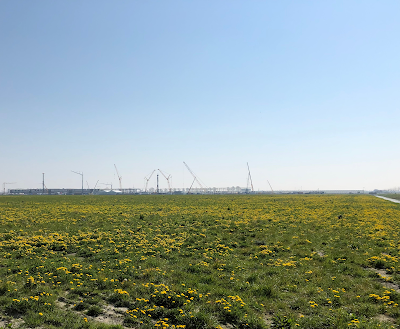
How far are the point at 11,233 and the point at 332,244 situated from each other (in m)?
26.5

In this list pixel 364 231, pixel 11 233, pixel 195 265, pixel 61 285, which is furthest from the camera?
pixel 364 231

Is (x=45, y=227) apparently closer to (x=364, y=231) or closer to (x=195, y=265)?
(x=195, y=265)

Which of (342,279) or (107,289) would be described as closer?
(107,289)

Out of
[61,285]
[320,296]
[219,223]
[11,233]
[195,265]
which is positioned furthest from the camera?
[219,223]

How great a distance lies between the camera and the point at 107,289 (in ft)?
43.0

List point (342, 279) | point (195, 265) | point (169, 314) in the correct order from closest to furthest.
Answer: point (169, 314)
point (342, 279)
point (195, 265)

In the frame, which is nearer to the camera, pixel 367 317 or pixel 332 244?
pixel 367 317

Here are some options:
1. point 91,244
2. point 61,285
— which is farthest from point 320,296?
point 91,244

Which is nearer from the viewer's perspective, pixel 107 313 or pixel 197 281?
pixel 107 313

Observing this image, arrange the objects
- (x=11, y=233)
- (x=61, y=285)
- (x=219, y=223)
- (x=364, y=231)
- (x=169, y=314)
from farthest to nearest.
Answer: (x=219, y=223) → (x=364, y=231) → (x=11, y=233) → (x=61, y=285) → (x=169, y=314)

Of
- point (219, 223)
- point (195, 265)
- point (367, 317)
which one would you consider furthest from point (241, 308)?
point (219, 223)

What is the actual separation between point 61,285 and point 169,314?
5.79m

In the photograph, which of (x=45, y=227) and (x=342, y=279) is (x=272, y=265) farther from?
(x=45, y=227)

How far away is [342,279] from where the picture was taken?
48.8 feet
